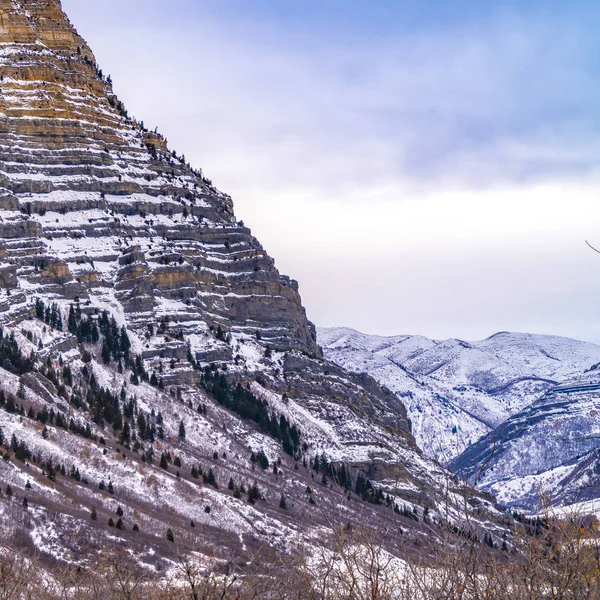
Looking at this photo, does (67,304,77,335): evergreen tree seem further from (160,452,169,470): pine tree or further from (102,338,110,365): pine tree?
(160,452,169,470): pine tree

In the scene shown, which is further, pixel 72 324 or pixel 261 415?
pixel 72 324

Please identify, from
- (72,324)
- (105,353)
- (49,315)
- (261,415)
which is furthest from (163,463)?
(49,315)

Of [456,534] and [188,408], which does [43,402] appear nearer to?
[188,408]

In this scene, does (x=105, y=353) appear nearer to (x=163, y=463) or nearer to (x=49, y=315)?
(x=49, y=315)

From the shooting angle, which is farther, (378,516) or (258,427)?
(258,427)

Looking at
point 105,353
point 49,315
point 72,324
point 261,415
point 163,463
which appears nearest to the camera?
point 163,463

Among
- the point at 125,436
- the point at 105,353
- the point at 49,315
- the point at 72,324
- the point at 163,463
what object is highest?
the point at 49,315

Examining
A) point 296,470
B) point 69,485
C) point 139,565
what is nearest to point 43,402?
point 69,485

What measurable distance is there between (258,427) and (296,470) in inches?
619

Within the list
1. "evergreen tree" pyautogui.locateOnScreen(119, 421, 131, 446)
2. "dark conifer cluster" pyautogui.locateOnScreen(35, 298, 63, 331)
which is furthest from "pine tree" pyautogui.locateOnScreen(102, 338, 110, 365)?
"evergreen tree" pyautogui.locateOnScreen(119, 421, 131, 446)

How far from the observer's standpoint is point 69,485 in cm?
12200

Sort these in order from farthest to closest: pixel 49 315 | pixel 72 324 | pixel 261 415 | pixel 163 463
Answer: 1. pixel 72 324
2. pixel 49 315
3. pixel 261 415
4. pixel 163 463

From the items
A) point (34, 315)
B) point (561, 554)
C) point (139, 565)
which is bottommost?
point (139, 565)

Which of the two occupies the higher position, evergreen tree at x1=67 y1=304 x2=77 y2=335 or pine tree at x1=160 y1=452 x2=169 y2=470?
evergreen tree at x1=67 y1=304 x2=77 y2=335
